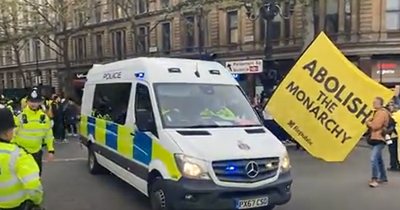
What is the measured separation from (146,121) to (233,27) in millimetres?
26864

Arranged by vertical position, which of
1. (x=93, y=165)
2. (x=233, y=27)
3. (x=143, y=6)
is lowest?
(x=93, y=165)

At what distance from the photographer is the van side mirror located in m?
6.45

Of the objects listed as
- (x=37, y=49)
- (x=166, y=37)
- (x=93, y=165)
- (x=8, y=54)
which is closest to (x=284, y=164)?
(x=93, y=165)

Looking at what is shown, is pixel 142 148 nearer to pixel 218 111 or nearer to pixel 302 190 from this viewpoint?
pixel 218 111

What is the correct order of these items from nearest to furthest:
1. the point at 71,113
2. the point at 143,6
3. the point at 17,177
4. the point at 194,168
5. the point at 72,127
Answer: the point at 17,177 < the point at 194,168 < the point at 71,113 < the point at 72,127 < the point at 143,6

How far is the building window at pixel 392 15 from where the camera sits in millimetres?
25828

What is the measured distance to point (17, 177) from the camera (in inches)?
135

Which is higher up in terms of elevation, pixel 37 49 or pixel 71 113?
pixel 37 49

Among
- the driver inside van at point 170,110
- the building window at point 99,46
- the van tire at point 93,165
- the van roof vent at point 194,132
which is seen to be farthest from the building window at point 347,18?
the building window at point 99,46

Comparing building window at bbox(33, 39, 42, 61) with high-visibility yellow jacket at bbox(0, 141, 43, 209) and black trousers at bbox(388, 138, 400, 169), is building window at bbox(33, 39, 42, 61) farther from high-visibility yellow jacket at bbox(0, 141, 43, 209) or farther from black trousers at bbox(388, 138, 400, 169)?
high-visibility yellow jacket at bbox(0, 141, 43, 209)

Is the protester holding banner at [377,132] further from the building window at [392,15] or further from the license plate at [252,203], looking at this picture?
the building window at [392,15]

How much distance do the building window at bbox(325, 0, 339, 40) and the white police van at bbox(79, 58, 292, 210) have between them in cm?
2133

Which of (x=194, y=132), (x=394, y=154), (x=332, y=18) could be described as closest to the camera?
(x=194, y=132)

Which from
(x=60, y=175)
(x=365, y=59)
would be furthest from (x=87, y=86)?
(x=365, y=59)
